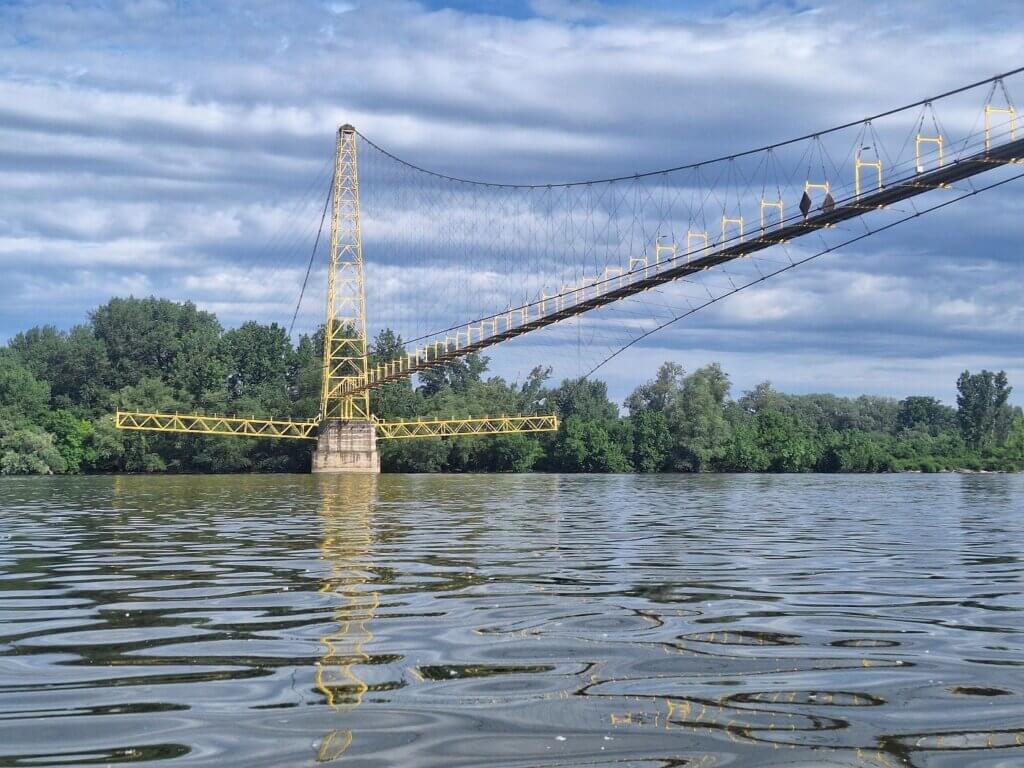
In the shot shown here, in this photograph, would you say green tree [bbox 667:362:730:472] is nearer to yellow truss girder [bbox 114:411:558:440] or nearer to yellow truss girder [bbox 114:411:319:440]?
yellow truss girder [bbox 114:411:558:440]

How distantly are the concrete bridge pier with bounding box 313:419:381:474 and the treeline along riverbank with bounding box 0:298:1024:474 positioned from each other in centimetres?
964

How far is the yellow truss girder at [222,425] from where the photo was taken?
10511 centimetres

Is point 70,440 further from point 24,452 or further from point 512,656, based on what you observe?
point 512,656

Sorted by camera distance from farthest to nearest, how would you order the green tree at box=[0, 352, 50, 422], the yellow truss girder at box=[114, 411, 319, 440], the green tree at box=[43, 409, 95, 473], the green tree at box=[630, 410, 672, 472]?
1. the green tree at box=[630, 410, 672, 472]
2. the green tree at box=[0, 352, 50, 422]
3. the green tree at box=[43, 409, 95, 473]
4. the yellow truss girder at box=[114, 411, 319, 440]

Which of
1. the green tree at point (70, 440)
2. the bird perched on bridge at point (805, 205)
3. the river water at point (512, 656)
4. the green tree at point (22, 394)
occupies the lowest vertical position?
the river water at point (512, 656)

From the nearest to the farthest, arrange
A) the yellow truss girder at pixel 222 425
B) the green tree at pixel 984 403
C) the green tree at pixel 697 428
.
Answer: the yellow truss girder at pixel 222 425
the green tree at pixel 697 428
the green tree at pixel 984 403

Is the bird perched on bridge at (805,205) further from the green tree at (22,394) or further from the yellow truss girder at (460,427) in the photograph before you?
the green tree at (22,394)

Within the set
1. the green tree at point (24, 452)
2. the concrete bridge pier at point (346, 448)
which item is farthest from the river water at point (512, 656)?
the concrete bridge pier at point (346, 448)

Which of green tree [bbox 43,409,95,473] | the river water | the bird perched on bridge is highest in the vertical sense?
the bird perched on bridge

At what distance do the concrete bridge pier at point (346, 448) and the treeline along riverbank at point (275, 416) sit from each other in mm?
9637

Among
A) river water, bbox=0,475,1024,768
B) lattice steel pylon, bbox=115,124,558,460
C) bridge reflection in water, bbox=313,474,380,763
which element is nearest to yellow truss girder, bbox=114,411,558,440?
lattice steel pylon, bbox=115,124,558,460

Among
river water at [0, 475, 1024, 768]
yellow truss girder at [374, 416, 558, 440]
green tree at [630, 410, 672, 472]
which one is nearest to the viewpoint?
river water at [0, 475, 1024, 768]

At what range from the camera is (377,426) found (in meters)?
109

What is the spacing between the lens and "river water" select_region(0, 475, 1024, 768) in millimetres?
6355
